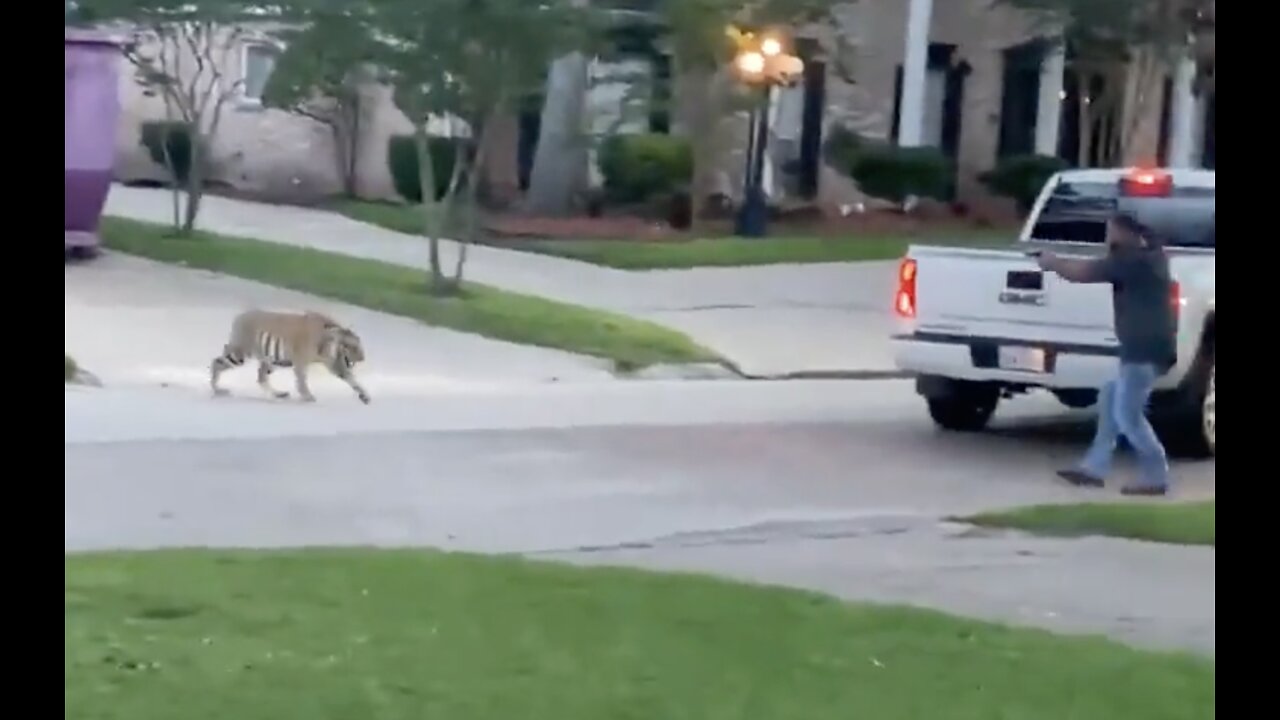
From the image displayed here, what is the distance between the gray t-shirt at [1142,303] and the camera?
8.68 metres

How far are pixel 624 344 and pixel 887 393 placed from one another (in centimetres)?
148

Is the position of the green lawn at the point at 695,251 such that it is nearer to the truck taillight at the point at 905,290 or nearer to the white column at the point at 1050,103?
the truck taillight at the point at 905,290

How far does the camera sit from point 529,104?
24.2 ft

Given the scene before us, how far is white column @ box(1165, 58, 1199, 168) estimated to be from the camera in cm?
752

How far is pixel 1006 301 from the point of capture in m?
9.34

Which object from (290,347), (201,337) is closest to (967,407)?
(290,347)

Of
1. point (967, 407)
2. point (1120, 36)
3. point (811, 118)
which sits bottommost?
point (967, 407)

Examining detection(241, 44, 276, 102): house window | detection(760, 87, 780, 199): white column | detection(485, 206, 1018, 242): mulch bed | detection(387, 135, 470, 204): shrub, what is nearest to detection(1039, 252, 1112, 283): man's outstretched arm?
detection(485, 206, 1018, 242): mulch bed

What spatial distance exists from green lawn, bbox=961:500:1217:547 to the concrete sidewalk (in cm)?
99

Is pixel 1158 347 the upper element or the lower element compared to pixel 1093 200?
lower

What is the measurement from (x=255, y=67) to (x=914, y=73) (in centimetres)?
222

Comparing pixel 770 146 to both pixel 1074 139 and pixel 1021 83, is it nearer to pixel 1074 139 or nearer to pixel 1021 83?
pixel 1021 83
